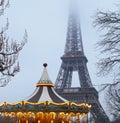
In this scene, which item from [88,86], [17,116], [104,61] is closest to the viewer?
[104,61]

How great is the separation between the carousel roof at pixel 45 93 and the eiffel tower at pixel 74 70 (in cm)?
4802

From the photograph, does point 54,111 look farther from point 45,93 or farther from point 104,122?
point 104,122

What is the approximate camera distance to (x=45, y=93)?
2686 cm

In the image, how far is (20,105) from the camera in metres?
26.1

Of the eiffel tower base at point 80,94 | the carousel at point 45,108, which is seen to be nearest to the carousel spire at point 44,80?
the carousel at point 45,108

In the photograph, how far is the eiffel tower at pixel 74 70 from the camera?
82.2m

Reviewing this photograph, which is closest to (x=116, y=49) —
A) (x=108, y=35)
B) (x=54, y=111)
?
(x=108, y=35)

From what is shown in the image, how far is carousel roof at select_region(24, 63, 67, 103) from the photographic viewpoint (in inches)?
1045

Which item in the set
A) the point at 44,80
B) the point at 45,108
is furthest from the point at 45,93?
the point at 45,108

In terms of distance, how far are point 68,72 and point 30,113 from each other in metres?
62.5

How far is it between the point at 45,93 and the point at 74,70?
6357 centimetres

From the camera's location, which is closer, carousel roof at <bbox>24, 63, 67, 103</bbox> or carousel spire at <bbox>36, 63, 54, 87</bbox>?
carousel roof at <bbox>24, 63, 67, 103</bbox>

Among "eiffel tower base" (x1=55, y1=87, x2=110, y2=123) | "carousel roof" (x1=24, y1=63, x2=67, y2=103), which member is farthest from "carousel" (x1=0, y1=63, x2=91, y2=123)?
"eiffel tower base" (x1=55, y1=87, x2=110, y2=123)

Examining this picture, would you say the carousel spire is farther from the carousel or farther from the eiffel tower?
the eiffel tower
